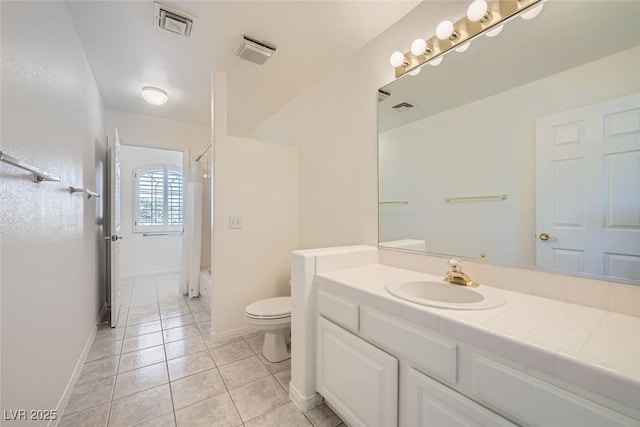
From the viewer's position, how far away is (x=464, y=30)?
4.49ft

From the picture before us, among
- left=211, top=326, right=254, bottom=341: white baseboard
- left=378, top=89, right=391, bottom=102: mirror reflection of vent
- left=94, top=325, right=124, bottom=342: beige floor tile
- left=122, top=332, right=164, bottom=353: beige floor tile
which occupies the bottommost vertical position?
left=122, top=332, right=164, bottom=353: beige floor tile

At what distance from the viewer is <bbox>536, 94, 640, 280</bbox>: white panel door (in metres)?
0.92

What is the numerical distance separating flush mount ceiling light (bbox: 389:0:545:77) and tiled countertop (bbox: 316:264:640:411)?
1287 millimetres

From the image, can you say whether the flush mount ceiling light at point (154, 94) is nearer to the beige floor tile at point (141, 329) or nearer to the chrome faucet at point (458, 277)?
the beige floor tile at point (141, 329)

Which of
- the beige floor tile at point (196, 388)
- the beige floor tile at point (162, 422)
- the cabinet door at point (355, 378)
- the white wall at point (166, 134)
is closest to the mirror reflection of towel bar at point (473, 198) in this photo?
the cabinet door at point (355, 378)

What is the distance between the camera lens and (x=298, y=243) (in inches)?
109

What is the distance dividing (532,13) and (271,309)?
2327 millimetres

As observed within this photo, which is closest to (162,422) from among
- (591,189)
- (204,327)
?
(204,327)

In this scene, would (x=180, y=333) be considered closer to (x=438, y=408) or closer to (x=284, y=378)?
(x=284, y=378)

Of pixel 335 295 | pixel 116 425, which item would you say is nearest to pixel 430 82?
pixel 335 295

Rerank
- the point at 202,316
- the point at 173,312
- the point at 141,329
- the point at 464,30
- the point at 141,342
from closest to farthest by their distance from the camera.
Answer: the point at 464,30, the point at 141,342, the point at 141,329, the point at 202,316, the point at 173,312

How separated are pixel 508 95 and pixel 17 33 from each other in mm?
2193

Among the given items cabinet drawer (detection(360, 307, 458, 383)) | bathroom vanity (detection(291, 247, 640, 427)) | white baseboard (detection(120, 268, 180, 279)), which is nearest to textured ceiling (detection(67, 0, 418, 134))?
bathroom vanity (detection(291, 247, 640, 427))

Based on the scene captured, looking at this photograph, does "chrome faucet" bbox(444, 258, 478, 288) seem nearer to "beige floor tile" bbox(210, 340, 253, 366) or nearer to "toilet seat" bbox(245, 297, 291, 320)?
"toilet seat" bbox(245, 297, 291, 320)
